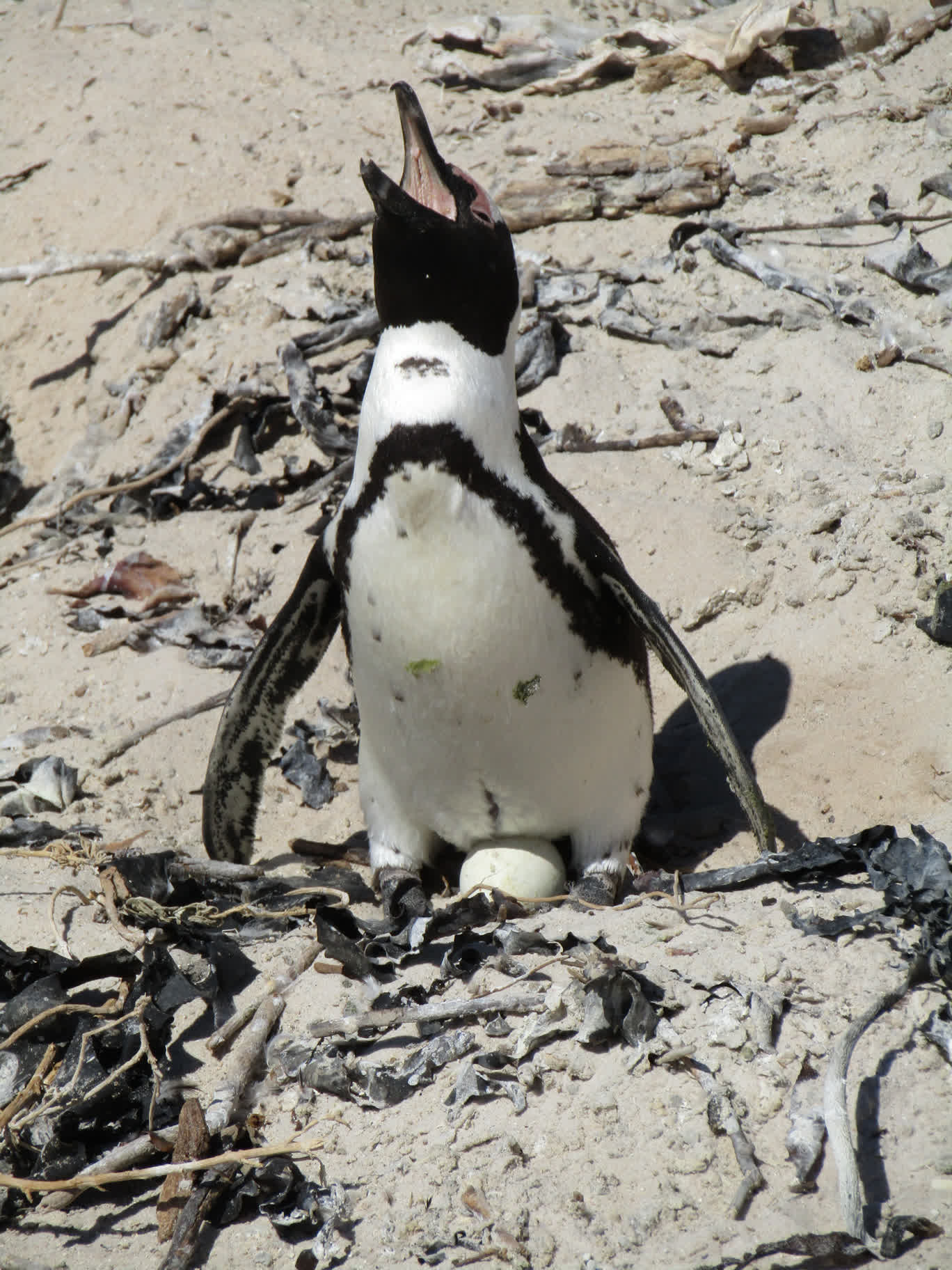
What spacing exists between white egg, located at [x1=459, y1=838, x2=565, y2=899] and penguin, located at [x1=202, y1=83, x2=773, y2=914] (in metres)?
0.04

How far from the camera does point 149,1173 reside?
1.61 metres

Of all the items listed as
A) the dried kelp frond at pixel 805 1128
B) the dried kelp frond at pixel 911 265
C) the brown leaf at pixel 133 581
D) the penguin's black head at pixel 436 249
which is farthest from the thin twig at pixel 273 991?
the dried kelp frond at pixel 911 265

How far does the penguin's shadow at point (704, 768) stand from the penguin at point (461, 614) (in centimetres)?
38

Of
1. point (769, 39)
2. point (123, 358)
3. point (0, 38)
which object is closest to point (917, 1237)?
point (123, 358)

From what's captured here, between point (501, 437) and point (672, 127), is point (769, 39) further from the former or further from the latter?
point (501, 437)

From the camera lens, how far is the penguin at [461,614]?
2.22 metres

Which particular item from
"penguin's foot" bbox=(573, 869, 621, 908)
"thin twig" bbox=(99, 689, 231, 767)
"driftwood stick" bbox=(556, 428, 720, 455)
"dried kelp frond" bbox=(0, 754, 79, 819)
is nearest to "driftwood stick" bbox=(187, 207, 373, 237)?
"driftwood stick" bbox=(556, 428, 720, 455)

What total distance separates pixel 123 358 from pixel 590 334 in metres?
1.84

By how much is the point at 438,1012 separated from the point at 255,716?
115 cm

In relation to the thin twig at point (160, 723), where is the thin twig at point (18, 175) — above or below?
above

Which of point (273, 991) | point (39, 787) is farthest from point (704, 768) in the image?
point (39, 787)

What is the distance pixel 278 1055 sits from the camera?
1.90 metres

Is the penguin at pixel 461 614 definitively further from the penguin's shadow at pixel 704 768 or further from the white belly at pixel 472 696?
the penguin's shadow at pixel 704 768

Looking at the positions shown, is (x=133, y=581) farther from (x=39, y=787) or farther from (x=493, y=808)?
(x=493, y=808)
